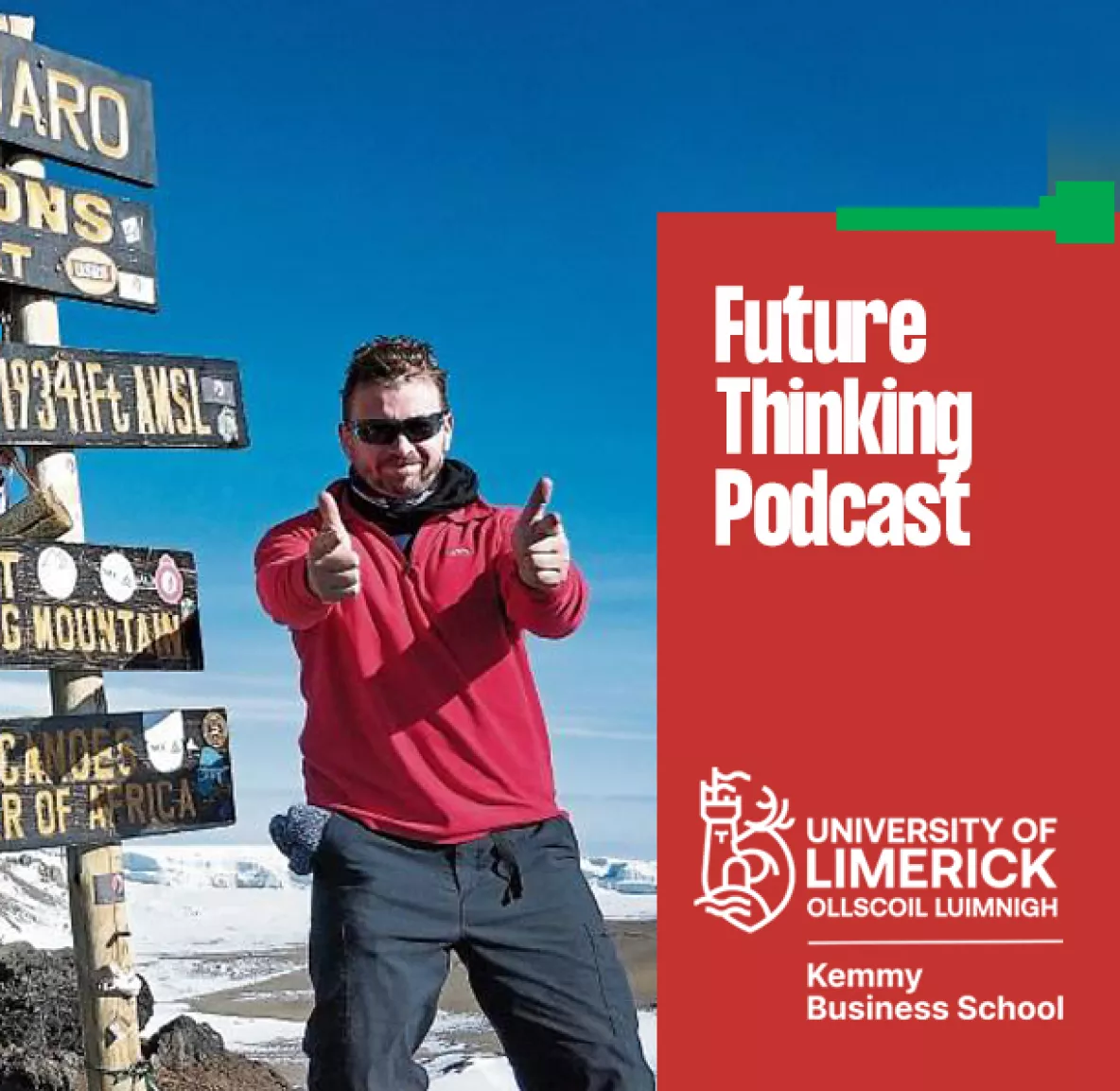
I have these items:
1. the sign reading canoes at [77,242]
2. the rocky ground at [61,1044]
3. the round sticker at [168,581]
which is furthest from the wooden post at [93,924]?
the rocky ground at [61,1044]

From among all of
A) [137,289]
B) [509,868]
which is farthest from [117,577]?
[509,868]

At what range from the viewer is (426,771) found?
3.84 meters

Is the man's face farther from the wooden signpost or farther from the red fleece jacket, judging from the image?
the wooden signpost

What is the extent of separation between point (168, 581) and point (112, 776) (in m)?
0.69

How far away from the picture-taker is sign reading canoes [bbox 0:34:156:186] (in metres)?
5.49

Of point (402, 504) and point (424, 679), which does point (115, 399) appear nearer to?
point (402, 504)

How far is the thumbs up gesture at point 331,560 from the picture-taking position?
143 inches

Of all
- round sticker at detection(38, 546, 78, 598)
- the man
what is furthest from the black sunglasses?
round sticker at detection(38, 546, 78, 598)

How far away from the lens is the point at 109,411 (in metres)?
5.46

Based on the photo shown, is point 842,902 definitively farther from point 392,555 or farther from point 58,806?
point 392,555

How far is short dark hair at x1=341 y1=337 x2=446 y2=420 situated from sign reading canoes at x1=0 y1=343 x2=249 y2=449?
1.62m

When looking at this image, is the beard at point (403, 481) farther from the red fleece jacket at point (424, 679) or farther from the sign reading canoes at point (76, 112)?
the sign reading canoes at point (76, 112)

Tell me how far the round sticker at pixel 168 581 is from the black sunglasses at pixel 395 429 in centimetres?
178

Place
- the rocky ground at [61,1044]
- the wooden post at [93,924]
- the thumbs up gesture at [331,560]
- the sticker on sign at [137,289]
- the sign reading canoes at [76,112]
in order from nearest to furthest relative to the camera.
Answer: the thumbs up gesture at [331,560] → the wooden post at [93,924] → the sign reading canoes at [76,112] → the sticker on sign at [137,289] → the rocky ground at [61,1044]
